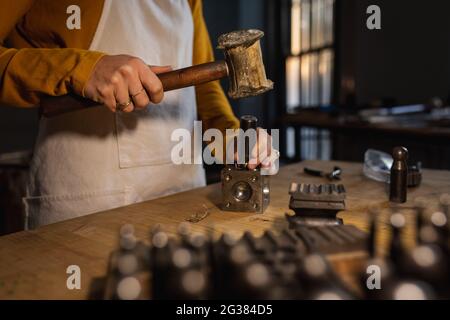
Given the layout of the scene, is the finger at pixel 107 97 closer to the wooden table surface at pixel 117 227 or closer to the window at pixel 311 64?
the wooden table surface at pixel 117 227

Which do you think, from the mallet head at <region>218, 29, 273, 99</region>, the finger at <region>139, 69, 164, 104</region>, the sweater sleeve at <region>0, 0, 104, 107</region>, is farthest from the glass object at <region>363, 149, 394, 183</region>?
the sweater sleeve at <region>0, 0, 104, 107</region>

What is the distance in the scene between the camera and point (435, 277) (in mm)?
689

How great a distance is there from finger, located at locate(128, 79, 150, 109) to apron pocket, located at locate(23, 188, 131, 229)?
0.39 m

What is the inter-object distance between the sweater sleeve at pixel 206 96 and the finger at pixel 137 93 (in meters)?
0.56

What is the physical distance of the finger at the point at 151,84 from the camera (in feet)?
3.63

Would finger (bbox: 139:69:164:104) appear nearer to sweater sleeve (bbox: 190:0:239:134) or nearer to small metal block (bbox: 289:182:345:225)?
small metal block (bbox: 289:182:345:225)

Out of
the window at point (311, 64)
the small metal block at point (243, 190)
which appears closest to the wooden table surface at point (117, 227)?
the small metal block at point (243, 190)

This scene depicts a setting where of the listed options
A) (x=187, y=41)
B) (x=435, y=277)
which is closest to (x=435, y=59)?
(x=187, y=41)

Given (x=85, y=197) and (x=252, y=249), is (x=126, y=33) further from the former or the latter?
(x=252, y=249)

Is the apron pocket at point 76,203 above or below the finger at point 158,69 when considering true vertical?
below

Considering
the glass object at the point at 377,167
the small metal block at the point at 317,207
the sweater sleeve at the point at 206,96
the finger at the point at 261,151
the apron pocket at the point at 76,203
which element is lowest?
the apron pocket at the point at 76,203

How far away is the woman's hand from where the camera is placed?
3.53 feet

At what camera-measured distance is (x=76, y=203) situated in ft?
4.66
